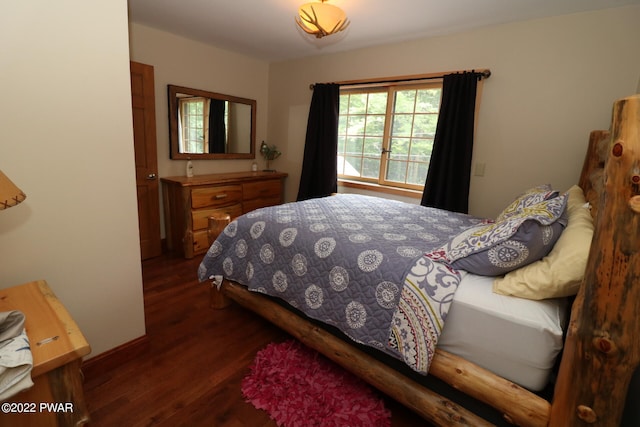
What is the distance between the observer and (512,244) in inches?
48.1

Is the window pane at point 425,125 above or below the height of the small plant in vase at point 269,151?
above

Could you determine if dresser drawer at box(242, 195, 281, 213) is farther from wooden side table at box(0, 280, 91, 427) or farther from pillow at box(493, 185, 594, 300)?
pillow at box(493, 185, 594, 300)

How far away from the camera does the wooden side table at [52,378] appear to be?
871 millimetres

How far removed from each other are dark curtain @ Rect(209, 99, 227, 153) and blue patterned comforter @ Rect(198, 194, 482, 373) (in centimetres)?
198

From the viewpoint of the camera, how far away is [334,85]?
357cm

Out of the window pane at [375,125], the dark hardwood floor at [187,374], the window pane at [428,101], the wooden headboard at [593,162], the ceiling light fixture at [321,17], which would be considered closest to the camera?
the dark hardwood floor at [187,374]

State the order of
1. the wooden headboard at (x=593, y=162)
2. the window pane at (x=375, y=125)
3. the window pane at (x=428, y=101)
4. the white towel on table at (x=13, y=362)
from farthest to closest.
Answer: the window pane at (x=375, y=125) → the window pane at (x=428, y=101) → the wooden headboard at (x=593, y=162) → the white towel on table at (x=13, y=362)

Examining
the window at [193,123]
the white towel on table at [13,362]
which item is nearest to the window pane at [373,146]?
the window at [193,123]

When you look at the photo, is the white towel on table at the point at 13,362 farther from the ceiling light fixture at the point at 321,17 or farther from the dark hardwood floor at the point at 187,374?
the ceiling light fixture at the point at 321,17

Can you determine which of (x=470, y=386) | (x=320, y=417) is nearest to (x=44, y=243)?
(x=320, y=417)

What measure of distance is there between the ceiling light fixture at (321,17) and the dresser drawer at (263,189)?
1.98 metres

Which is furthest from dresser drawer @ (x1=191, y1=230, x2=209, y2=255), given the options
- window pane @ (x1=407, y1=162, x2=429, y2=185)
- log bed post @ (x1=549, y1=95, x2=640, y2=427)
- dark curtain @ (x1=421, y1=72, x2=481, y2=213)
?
log bed post @ (x1=549, y1=95, x2=640, y2=427)

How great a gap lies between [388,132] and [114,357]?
3083 millimetres

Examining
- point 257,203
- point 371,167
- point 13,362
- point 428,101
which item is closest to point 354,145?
point 371,167
